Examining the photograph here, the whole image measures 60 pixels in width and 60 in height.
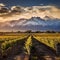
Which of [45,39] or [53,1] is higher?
[53,1]

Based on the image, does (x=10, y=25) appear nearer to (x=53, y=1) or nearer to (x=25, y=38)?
(x=25, y=38)

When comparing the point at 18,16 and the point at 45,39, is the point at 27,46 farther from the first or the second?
the point at 18,16

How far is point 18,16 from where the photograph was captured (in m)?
6.21

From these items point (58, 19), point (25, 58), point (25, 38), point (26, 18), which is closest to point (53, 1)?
point (58, 19)

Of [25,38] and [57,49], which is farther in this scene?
[25,38]

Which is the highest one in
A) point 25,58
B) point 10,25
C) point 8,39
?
point 10,25

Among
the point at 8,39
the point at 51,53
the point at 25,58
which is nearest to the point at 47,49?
the point at 51,53

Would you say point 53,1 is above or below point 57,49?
above

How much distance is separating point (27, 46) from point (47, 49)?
0.56 m

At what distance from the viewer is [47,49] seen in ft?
19.5

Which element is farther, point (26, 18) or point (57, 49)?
point (26, 18)

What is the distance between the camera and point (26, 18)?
20.3 ft

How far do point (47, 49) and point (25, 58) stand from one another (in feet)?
2.31

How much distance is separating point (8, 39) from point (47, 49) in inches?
44.5
